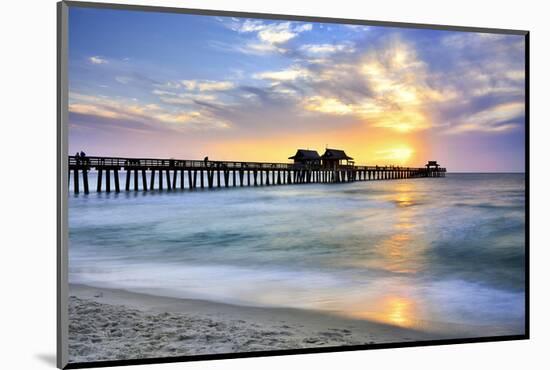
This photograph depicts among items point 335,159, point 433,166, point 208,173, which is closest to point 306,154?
point 335,159

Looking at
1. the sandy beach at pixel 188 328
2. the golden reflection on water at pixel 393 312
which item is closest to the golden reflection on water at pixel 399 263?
the golden reflection on water at pixel 393 312

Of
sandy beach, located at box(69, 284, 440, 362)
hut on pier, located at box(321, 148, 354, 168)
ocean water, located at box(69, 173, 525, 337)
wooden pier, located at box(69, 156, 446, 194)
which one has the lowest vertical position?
sandy beach, located at box(69, 284, 440, 362)

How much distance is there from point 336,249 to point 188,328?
1590 mm

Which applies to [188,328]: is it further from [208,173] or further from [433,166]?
[433,166]

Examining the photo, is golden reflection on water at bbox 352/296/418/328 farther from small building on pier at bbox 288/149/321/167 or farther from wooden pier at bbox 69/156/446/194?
small building on pier at bbox 288/149/321/167

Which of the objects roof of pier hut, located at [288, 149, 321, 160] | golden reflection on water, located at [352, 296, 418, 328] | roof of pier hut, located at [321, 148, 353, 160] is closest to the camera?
golden reflection on water, located at [352, 296, 418, 328]

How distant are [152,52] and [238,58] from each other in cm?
76

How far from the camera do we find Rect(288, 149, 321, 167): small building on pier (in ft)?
21.9

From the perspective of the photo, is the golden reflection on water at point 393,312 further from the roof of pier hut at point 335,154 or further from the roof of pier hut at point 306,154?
the roof of pier hut at point 306,154

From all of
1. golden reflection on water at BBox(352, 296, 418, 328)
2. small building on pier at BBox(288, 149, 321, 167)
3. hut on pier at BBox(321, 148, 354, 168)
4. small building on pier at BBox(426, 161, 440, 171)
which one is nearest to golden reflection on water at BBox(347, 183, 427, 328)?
golden reflection on water at BBox(352, 296, 418, 328)

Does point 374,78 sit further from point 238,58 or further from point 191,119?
point 191,119

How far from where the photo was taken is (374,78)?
6.37m

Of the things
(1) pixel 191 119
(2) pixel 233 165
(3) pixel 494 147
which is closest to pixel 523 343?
(3) pixel 494 147

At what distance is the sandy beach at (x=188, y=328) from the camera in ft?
17.1
